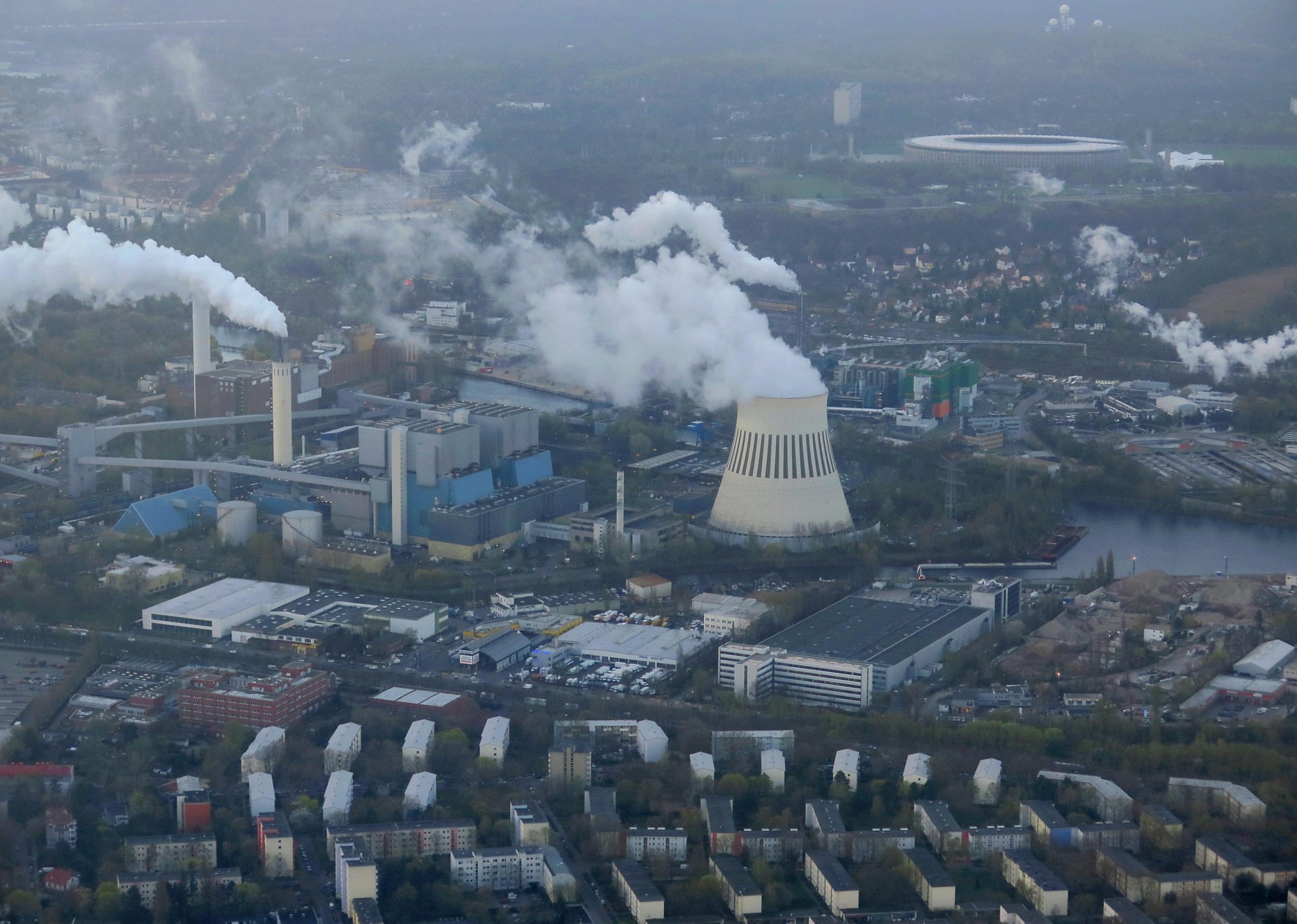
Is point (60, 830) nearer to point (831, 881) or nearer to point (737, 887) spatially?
point (737, 887)

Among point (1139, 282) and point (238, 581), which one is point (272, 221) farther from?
point (238, 581)

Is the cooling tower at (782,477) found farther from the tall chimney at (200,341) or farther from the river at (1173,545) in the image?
the tall chimney at (200,341)

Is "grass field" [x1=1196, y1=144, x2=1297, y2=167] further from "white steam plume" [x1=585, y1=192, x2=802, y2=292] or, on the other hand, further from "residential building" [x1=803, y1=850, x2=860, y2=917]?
"residential building" [x1=803, y1=850, x2=860, y2=917]

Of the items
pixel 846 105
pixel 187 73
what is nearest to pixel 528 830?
pixel 187 73

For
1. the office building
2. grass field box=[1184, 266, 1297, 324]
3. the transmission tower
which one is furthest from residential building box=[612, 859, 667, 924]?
the office building

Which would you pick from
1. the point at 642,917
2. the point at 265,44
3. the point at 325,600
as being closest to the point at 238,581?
the point at 325,600

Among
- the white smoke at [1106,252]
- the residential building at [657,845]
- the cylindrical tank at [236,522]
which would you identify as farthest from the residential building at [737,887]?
the white smoke at [1106,252]

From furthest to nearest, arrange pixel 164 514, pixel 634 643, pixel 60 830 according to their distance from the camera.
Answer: pixel 164 514
pixel 634 643
pixel 60 830
